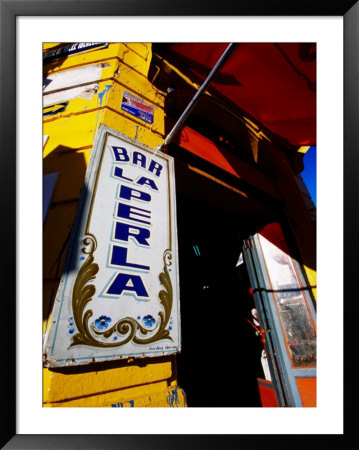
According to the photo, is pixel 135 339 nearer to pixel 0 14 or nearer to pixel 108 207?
pixel 108 207

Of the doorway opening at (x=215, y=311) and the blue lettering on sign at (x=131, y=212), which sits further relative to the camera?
the doorway opening at (x=215, y=311)

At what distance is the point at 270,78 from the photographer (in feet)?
5.74

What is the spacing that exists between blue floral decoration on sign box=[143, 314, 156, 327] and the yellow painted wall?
19cm

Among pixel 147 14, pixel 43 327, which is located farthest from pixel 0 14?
pixel 43 327

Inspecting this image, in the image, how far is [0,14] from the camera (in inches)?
40.1

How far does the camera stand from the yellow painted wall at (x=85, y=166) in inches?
40.2

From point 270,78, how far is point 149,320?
74.9 inches

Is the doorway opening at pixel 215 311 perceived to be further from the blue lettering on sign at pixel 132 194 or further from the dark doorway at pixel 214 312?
the blue lettering on sign at pixel 132 194

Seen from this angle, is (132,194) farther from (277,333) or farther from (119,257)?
(277,333)

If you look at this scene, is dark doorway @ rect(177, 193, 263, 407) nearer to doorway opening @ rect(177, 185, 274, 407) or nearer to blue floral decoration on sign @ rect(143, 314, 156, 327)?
doorway opening @ rect(177, 185, 274, 407)

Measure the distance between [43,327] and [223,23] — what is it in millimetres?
1624

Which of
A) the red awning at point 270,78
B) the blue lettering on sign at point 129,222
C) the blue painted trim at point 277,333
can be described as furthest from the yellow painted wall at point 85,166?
the blue painted trim at point 277,333

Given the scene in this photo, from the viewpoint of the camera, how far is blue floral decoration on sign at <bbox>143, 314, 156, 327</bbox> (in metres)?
1.15

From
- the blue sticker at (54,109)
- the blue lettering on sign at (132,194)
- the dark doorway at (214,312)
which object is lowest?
the dark doorway at (214,312)
